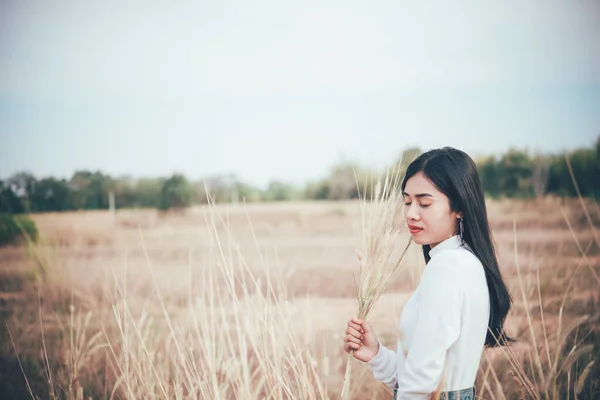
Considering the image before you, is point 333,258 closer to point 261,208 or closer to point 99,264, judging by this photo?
point 261,208

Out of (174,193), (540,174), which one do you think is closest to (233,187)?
(174,193)

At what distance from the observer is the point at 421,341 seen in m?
1.17

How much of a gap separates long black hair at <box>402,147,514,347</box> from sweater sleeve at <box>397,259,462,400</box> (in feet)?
0.58

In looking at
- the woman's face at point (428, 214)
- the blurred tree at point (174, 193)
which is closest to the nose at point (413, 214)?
the woman's face at point (428, 214)

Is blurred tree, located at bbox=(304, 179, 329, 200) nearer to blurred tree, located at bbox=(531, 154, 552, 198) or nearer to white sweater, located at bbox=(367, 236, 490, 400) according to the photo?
blurred tree, located at bbox=(531, 154, 552, 198)

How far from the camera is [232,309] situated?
15.0 feet

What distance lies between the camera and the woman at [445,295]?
1.17 meters

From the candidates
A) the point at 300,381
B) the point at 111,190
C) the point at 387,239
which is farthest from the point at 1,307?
the point at 387,239

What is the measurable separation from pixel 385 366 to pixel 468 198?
54 cm

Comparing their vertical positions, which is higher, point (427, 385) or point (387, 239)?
point (387, 239)

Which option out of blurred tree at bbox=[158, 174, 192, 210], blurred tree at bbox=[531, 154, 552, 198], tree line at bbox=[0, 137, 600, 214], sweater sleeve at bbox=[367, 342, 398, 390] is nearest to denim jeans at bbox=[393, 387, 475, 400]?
sweater sleeve at bbox=[367, 342, 398, 390]

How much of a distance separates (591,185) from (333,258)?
11.0 ft

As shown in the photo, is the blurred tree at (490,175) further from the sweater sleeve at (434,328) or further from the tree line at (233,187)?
the sweater sleeve at (434,328)

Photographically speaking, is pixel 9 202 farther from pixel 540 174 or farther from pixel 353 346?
pixel 540 174
